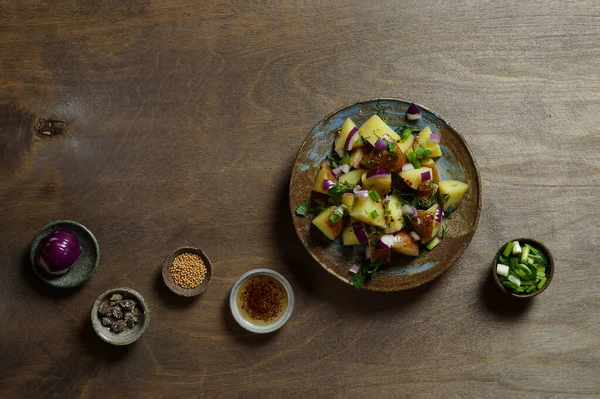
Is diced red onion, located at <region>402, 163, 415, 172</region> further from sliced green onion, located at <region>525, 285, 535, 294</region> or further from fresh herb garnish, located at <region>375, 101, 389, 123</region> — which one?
sliced green onion, located at <region>525, 285, 535, 294</region>

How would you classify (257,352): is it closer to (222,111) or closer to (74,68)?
(222,111)

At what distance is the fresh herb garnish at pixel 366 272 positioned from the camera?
7.77ft

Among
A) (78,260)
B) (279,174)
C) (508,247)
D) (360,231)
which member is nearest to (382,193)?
(360,231)

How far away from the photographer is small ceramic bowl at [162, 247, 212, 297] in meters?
2.47

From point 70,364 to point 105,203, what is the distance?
2.42ft

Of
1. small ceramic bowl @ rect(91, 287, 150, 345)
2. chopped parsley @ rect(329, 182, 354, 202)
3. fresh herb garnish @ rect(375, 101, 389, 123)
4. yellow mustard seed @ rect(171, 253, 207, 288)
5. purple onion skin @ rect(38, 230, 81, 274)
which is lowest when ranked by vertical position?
small ceramic bowl @ rect(91, 287, 150, 345)

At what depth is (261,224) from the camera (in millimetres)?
2553

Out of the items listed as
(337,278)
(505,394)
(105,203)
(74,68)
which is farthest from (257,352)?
(74,68)

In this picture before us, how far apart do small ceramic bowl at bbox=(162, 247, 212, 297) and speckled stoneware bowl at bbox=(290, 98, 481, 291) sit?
1.46 feet

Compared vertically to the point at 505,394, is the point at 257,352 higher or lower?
higher

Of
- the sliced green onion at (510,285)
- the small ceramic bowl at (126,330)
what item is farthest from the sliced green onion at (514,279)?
the small ceramic bowl at (126,330)

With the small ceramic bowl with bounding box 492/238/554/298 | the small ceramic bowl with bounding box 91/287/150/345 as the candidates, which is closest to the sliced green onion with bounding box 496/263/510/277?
the small ceramic bowl with bounding box 492/238/554/298

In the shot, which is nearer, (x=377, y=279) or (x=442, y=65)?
(x=377, y=279)

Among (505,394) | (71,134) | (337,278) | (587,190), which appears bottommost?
(505,394)
